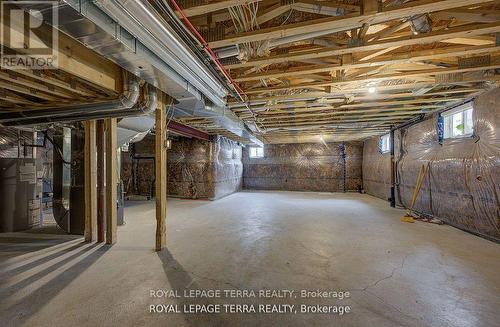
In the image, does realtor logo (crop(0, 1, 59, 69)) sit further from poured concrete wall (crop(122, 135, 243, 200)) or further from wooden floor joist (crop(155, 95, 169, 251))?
poured concrete wall (crop(122, 135, 243, 200))

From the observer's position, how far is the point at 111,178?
2.81 metres

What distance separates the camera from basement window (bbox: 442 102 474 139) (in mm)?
3520

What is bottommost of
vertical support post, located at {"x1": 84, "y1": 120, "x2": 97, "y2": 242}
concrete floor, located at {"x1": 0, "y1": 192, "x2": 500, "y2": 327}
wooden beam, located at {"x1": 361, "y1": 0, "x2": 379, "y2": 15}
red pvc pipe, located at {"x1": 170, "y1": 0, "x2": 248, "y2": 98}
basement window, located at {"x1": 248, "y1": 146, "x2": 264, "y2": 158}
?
concrete floor, located at {"x1": 0, "y1": 192, "x2": 500, "y2": 327}

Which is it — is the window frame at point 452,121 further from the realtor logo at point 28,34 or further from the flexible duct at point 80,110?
the realtor logo at point 28,34

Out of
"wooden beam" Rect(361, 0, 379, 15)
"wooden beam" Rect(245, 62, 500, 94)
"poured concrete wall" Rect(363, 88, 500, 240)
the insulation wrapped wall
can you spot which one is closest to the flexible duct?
"wooden beam" Rect(245, 62, 500, 94)

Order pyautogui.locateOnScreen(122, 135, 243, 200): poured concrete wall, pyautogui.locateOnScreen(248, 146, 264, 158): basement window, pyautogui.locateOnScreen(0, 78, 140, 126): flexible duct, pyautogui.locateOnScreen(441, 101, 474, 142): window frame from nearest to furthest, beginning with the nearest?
1. pyautogui.locateOnScreen(0, 78, 140, 126): flexible duct
2. pyautogui.locateOnScreen(441, 101, 474, 142): window frame
3. pyautogui.locateOnScreen(122, 135, 243, 200): poured concrete wall
4. pyautogui.locateOnScreen(248, 146, 264, 158): basement window

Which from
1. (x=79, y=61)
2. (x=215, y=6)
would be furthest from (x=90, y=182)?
(x=215, y=6)

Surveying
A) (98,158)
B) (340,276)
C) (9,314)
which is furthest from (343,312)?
(98,158)

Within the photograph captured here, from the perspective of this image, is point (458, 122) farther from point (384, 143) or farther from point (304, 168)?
point (304, 168)

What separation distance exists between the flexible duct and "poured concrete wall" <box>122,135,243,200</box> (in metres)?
4.05

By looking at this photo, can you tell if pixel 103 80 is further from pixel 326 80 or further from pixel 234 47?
pixel 326 80

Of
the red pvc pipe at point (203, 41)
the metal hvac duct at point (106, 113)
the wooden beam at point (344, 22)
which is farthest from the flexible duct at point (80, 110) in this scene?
the wooden beam at point (344, 22)

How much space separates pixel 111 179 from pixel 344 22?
3013 mm

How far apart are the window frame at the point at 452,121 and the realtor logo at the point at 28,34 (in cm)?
495
